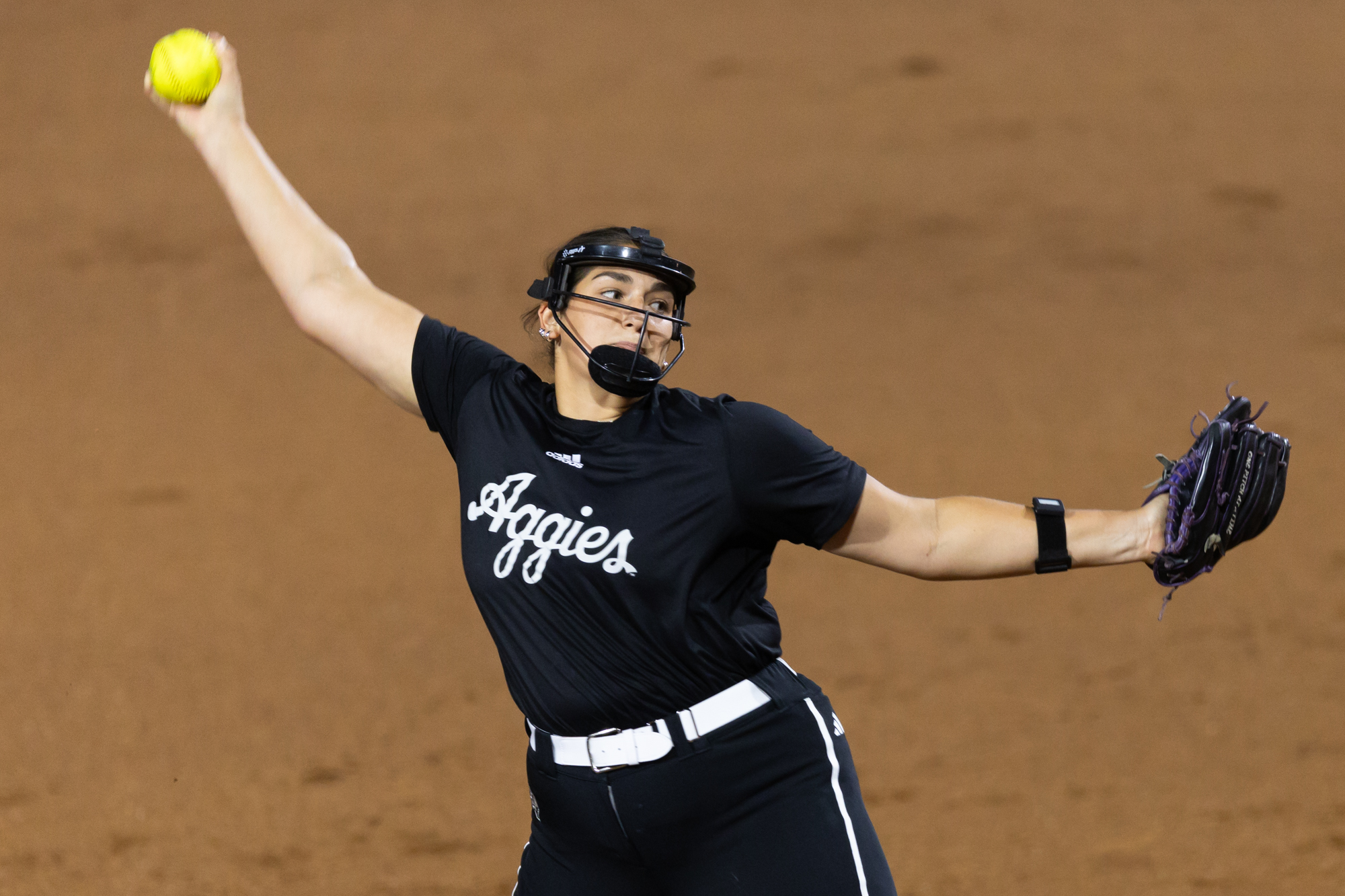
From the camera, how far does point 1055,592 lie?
5965 millimetres

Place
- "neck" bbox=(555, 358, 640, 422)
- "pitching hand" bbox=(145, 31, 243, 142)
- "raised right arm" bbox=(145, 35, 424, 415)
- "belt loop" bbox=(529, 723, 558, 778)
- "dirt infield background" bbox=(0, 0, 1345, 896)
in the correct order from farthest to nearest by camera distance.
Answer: "dirt infield background" bbox=(0, 0, 1345, 896)
"pitching hand" bbox=(145, 31, 243, 142)
"raised right arm" bbox=(145, 35, 424, 415)
"neck" bbox=(555, 358, 640, 422)
"belt loop" bbox=(529, 723, 558, 778)

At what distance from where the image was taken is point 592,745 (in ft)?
7.52

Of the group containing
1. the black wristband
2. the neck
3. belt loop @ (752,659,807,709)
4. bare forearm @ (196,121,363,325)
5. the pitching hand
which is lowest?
belt loop @ (752,659,807,709)

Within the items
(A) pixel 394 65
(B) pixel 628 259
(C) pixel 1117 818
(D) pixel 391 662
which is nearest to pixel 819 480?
(B) pixel 628 259

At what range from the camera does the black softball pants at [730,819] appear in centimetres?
224

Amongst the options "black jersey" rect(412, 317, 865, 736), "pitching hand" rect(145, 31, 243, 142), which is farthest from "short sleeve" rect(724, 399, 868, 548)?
"pitching hand" rect(145, 31, 243, 142)

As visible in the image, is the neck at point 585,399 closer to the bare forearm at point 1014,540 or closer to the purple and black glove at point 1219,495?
the bare forearm at point 1014,540

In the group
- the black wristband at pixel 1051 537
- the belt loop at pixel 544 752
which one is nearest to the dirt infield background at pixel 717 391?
the belt loop at pixel 544 752

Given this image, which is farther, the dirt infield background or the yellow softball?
the dirt infield background

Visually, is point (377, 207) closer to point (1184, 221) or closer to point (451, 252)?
point (451, 252)

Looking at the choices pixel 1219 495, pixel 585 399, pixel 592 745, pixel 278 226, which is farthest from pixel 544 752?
pixel 1219 495

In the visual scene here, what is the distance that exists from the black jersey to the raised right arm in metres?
0.39

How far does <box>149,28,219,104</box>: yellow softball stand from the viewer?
2662 millimetres

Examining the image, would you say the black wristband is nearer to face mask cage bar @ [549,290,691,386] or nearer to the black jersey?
the black jersey
